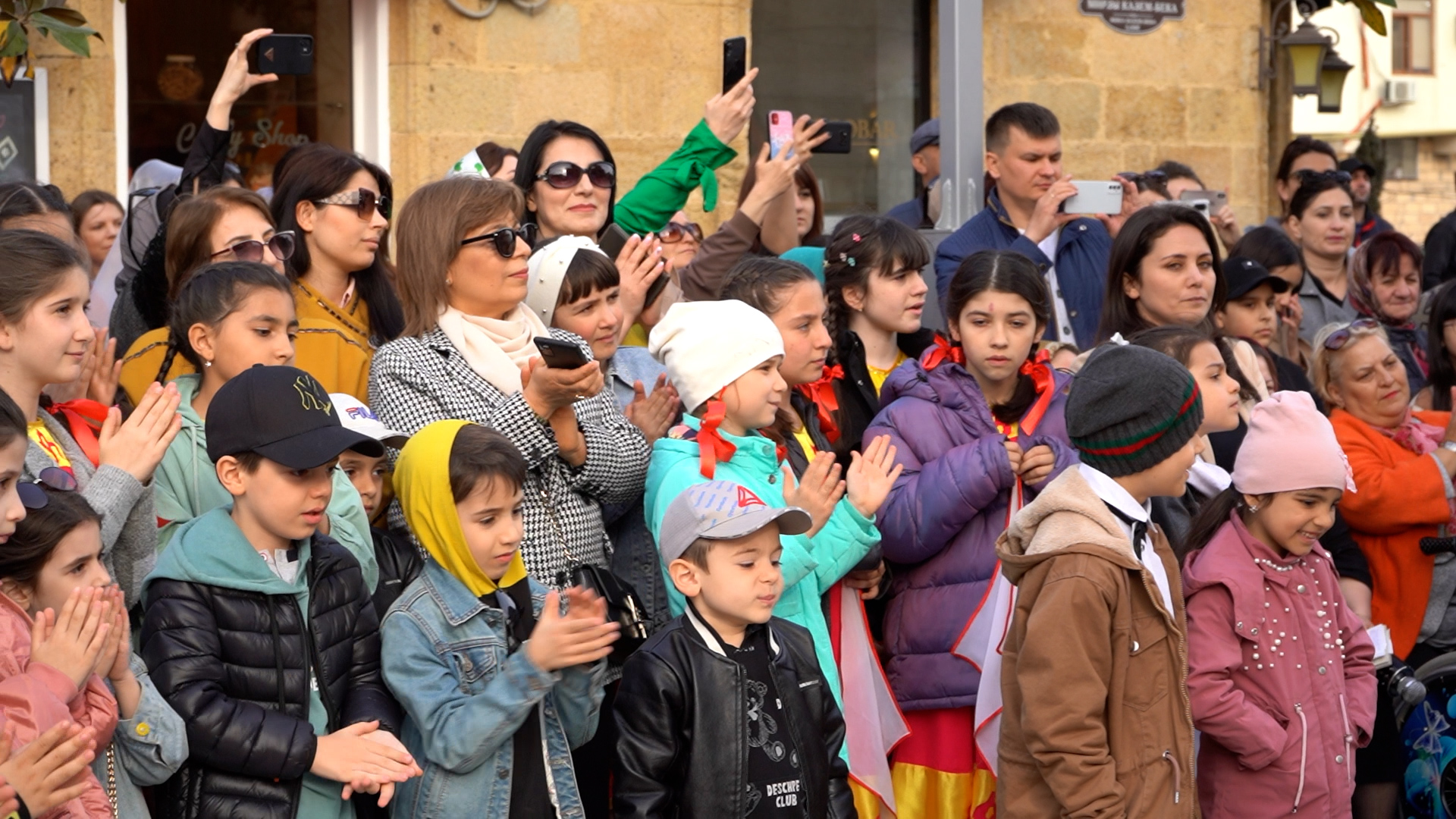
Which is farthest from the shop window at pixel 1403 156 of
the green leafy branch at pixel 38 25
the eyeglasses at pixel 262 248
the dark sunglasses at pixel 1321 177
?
the green leafy branch at pixel 38 25

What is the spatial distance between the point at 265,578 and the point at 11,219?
2.10 meters

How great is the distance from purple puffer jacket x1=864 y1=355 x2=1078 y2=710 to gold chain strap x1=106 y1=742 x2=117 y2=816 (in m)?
2.15

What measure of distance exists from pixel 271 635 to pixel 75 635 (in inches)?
17.8

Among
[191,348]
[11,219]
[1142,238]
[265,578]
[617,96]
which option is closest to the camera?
[265,578]

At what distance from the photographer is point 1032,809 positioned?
154 inches

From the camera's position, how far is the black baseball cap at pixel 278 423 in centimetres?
356

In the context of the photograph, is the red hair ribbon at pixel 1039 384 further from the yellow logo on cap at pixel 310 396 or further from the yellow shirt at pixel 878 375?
the yellow logo on cap at pixel 310 396

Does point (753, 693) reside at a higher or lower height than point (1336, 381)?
lower

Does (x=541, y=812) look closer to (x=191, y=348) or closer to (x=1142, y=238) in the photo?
(x=191, y=348)

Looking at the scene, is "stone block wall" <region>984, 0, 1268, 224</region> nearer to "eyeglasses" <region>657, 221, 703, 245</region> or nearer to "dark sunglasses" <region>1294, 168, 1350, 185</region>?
"dark sunglasses" <region>1294, 168, 1350, 185</region>

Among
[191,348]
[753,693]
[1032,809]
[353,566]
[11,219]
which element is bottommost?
[1032,809]

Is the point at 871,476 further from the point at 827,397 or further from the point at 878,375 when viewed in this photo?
the point at 878,375

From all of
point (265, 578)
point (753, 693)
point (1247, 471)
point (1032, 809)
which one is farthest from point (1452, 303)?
point (265, 578)

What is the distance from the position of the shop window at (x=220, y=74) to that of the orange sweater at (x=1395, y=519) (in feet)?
18.2
